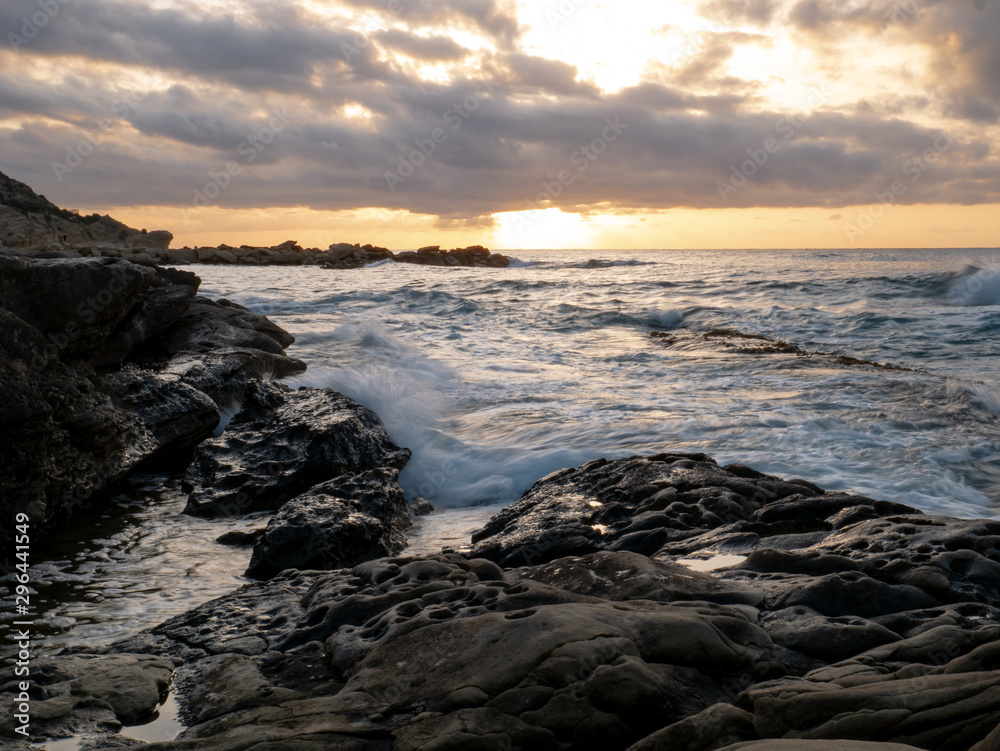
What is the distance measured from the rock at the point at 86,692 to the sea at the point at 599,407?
0.65 meters

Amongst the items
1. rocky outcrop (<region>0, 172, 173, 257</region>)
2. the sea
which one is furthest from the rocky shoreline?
rocky outcrop (<region>0, 172, 173, 257</region>)

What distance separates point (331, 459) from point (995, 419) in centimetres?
786

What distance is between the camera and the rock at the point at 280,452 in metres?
6.02

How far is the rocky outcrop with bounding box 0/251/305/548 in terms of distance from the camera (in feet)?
15.9

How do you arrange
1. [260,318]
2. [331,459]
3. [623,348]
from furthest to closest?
1. [623,348]
2. [260,318]
3. [331,459]

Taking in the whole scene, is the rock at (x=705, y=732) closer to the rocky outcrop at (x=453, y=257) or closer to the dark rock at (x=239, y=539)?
the dark rock at (x=239, y=539)

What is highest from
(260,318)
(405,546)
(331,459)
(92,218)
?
(92,218)

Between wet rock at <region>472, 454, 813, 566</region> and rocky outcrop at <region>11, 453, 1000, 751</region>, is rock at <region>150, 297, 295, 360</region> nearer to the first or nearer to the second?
wet rock at <region>472, 454, 813, 566</region>

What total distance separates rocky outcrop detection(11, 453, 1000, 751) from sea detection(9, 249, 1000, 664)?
3.86 feet

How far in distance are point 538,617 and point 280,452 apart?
4.44 meters

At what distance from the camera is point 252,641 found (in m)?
3.40

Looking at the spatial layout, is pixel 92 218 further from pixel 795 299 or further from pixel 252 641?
pixel 252 641

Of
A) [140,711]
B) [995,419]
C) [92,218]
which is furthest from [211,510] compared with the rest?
[92,218]

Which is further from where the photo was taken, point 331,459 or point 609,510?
point 331,459
